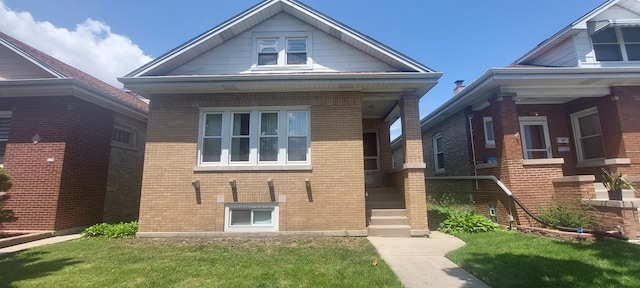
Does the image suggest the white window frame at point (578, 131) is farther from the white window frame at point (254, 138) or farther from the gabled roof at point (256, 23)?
the white window frame at point (254, 138)

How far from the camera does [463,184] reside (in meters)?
10.9

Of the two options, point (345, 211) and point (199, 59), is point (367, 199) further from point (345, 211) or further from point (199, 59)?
point (199, 59)

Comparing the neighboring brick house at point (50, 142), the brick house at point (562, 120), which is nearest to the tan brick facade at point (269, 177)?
the neighboring brick house at point (50, 142)

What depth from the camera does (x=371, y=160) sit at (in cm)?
1199

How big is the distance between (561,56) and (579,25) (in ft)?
3.47

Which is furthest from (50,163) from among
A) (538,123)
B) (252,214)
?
(538,123)

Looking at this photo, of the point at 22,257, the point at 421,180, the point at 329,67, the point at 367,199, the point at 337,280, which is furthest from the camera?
the point at 367,199

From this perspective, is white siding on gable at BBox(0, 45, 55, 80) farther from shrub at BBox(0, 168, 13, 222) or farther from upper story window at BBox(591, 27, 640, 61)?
upper story window at BBox(591, 27, 640, 61)

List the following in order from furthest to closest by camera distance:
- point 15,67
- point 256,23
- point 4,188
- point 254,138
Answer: point 15,67 → point 256,23 → point 254,138 → point 4,188

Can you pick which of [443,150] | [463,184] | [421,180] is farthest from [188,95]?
[443,150]

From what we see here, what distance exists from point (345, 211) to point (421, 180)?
2264mm

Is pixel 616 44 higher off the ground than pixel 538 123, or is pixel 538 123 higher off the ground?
pixel 616 44

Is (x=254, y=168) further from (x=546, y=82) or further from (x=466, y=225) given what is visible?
(x=546, y=82)

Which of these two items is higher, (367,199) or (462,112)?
(462,112)
